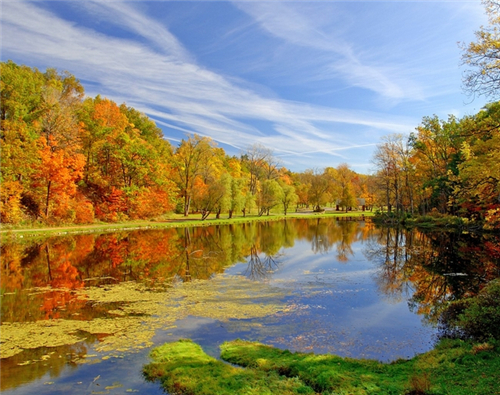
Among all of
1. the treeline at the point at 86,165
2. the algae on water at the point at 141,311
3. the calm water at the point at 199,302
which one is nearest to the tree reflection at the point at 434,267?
the calm water at the point at 199,302

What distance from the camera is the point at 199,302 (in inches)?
499

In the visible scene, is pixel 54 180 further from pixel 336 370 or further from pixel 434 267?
pixel 336 370

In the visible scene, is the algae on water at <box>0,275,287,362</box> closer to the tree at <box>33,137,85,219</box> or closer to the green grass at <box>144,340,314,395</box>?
the green grass at <box>144,340,314,395</box>

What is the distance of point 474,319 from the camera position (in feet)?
27.5

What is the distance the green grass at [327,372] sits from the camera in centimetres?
580

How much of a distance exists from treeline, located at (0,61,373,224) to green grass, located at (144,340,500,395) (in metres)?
29.9

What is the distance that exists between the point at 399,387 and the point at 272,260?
16.3m

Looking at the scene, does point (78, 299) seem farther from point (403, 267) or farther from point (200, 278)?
point (403, 267)

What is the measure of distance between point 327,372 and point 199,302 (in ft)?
A: 22.9

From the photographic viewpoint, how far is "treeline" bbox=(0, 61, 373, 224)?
33.3 meters

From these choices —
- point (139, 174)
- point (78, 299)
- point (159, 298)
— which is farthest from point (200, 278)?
point (139, 174)

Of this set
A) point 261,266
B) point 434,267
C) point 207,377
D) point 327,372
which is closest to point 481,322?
point 327,372

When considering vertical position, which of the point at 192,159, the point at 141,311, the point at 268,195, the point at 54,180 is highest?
the point at 192,159

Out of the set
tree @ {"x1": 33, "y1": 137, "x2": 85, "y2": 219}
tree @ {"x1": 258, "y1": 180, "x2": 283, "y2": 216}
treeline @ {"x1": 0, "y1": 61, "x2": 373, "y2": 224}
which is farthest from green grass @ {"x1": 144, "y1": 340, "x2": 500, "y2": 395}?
tree @ {"x1": 258, "y1": 180, "x2": 283, "y2": 216}
